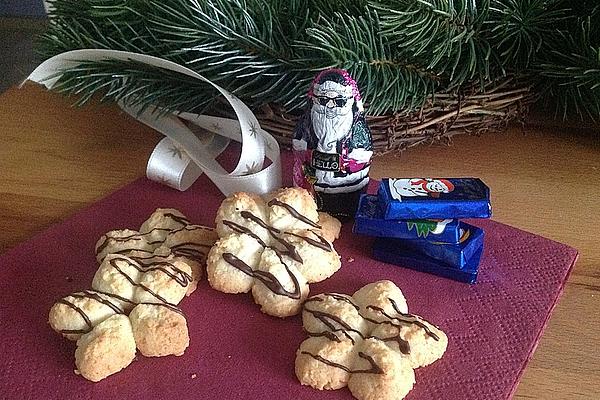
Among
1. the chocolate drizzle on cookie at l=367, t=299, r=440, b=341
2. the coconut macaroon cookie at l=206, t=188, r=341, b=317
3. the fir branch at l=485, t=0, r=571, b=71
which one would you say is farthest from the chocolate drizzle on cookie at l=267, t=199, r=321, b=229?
the fir branch at l=485, t=0, r=571, b=71

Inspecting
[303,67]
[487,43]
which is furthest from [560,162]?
[303,67]

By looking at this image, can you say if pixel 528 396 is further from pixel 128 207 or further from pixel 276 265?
pixel 128 207

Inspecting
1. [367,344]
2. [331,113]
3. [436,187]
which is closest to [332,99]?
[331,113]

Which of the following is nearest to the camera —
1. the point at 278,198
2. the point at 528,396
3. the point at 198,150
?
the point at 528,396

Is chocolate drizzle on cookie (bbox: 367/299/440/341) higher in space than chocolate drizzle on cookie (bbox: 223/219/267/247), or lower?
lower

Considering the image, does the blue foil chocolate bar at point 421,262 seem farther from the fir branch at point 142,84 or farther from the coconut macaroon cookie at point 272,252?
the fir branch at point 142,84

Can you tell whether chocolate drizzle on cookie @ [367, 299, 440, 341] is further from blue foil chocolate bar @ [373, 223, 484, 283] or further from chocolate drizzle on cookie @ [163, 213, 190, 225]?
chocolate drizzle on cookie @ [163, 213, 190, 225]
